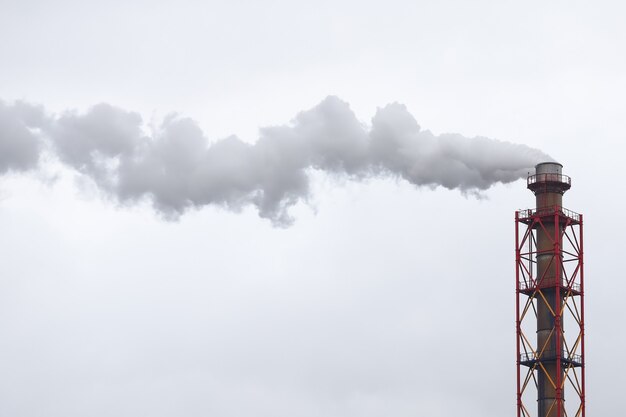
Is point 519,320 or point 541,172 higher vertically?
point 541,172

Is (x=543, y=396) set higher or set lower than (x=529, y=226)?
lower

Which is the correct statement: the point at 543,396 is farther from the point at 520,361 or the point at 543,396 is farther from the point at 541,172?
the point at 541,172

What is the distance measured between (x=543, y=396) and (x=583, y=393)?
319 cm

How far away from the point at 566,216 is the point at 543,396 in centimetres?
1432

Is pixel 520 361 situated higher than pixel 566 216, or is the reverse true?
pixel 566 216

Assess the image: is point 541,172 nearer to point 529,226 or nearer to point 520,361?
point 529,226

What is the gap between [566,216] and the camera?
16625 cm

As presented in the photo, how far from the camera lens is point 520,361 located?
543ft

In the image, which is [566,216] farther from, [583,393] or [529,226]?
[583,393]

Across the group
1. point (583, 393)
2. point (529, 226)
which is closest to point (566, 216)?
point (529, 226)

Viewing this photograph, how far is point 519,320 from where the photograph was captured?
6535 inches

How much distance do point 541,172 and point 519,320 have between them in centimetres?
1187

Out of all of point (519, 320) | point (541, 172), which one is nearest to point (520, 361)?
point (519, 320)

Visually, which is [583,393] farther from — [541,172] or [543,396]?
[541,172]
